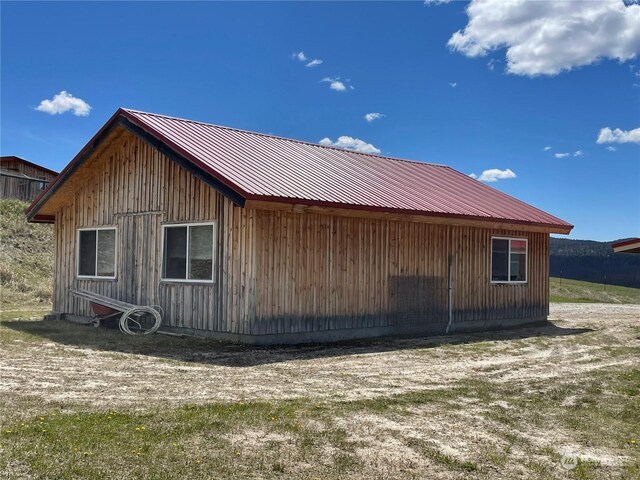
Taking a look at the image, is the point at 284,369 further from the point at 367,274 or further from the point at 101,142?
the point at 101,142

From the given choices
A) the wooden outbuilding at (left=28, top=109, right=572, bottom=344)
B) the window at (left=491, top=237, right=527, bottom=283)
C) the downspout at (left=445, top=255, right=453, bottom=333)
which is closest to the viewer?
the wooden outbuilding at (left=28, top=109, right=572, bottom=344)

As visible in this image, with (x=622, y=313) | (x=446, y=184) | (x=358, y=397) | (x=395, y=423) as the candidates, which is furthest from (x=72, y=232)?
(x=622, y=313)

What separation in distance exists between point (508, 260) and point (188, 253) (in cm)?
795

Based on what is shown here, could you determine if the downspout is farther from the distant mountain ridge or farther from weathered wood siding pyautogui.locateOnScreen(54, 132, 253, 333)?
the distant mountain ridge

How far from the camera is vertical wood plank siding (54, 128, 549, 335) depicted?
39.8ft

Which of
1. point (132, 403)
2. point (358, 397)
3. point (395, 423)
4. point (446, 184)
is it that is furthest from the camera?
point (446, 184)

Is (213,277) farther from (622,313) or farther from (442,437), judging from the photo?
(622,313)

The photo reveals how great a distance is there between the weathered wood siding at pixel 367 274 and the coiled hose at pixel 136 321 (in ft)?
8.76

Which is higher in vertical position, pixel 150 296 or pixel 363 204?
pixel 363 204

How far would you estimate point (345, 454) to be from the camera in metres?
5.36

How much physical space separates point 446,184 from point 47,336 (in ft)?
34.9

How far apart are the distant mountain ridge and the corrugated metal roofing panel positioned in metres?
22.9

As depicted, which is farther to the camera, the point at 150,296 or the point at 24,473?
the point at 150,296

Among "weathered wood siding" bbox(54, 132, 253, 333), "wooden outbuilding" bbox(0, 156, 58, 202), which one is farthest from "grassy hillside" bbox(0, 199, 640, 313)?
"weathered wood siding" bbox(54, 132, 253, 333)
